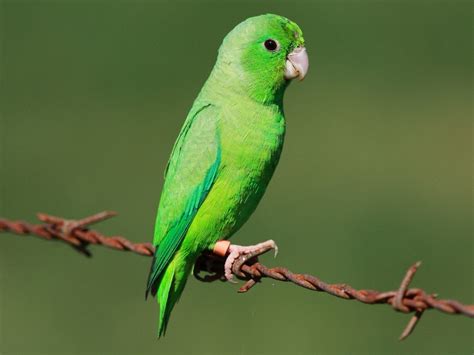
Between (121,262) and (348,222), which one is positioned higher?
(348,222)

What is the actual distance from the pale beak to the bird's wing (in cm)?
54

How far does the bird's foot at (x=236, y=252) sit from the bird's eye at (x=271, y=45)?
3.89 ft

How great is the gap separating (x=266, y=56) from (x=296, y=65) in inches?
7.4

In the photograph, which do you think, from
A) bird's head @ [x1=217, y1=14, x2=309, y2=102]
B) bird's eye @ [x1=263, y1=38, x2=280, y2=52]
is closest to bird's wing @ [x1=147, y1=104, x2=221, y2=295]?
bird's head @ [x1=217, y1=14, x2=309, y2=102]

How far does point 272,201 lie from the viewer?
9.62 m

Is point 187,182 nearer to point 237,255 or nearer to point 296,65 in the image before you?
point 237,255

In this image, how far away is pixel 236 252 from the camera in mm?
4922

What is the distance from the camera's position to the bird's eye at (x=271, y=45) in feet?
17.4

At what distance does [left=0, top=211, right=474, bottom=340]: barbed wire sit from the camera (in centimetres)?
347

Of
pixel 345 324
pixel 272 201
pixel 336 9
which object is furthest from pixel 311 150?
pixel 345 324

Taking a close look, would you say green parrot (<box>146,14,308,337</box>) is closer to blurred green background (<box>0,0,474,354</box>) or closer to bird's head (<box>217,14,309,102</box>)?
bird's head (<box>217,14,309,102</box>)

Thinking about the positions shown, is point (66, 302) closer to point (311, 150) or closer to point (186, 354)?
point (186, 354)

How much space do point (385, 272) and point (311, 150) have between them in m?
3.33

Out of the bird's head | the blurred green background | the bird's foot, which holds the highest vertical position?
the bird's head
